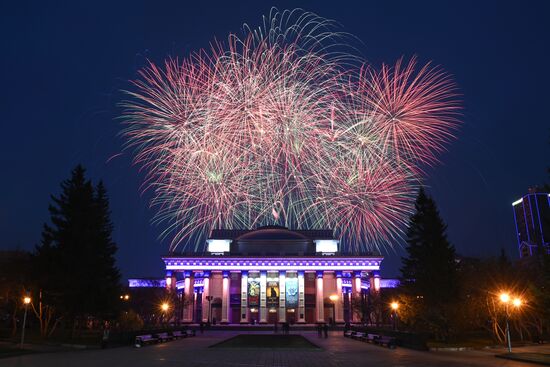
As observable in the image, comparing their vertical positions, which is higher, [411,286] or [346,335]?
[411,286]

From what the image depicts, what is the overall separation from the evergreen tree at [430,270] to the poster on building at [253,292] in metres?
47.3

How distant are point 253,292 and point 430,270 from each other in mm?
52475

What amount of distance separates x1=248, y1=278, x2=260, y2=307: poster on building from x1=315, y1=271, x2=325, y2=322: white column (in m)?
11.2

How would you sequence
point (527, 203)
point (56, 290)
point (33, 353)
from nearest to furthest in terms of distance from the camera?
1. point (33, 353)
2. point (56, 290)
3. point (527, 203)

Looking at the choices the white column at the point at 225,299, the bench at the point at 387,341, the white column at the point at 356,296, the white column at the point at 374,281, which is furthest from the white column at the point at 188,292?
the bench at the point at 387,341

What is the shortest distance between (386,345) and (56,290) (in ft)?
85.8

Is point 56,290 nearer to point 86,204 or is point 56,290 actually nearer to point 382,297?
point 86,204

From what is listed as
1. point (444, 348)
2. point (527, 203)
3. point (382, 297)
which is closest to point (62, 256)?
point (444, 348)

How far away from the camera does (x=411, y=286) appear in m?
43.2

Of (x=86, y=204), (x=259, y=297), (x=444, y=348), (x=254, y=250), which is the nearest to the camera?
(x=444, y=348)

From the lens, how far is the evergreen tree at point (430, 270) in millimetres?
38938

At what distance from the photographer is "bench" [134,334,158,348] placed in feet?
110

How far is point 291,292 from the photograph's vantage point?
89.2 metres

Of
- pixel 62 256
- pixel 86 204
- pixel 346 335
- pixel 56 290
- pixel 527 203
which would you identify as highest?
pixel 527 203
